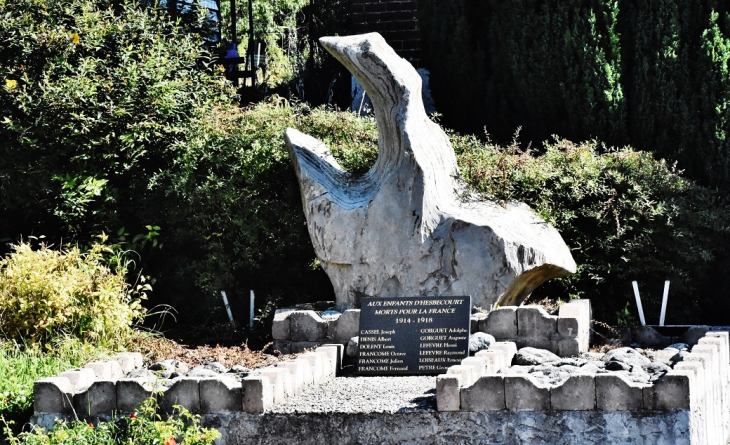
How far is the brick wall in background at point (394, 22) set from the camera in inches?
574

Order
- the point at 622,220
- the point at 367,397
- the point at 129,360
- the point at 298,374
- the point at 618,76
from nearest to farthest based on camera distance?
the point at 367,397, the point at 298,374, the point at 129,360, the point at 622,220, the point at 618,76

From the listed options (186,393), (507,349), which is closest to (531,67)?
(507,349)

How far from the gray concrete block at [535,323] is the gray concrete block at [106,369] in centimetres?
327

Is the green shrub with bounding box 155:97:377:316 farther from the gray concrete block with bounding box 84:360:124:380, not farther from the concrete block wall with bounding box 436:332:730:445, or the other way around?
the concrete block wall with bounding box 436:332:730:445

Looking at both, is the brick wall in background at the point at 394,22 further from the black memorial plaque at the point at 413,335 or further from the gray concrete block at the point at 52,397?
the gray concrete block at the point at 52,397

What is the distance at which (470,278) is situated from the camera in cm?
957

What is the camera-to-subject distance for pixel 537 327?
9008 millimetres

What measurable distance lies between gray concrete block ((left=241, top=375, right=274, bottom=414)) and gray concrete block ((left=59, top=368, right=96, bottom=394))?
1.20 metres

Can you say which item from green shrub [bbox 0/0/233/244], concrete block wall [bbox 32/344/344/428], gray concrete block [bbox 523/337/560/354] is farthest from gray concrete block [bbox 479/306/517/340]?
→ green shrub [bbox 0/0/233/244]

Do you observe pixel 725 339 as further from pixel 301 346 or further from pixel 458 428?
pixel 301 346

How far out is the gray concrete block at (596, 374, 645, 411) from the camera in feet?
22.4

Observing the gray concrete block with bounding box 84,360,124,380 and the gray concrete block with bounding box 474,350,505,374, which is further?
the gray concrete block with bounding box 84,360,124,380

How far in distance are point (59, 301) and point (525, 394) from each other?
167 inches

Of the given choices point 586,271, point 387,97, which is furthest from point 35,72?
point 586,271
